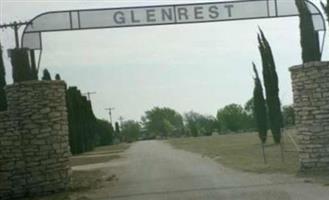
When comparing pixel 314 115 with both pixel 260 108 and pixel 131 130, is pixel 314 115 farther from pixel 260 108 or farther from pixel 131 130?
pixel 131 130

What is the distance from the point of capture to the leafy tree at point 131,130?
14062 cm

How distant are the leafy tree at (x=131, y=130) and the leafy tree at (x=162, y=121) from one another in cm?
495

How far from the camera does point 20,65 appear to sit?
67.7ft

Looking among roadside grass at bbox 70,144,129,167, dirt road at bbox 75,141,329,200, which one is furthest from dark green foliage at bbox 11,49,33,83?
roadside grass at bbox 70,144,129,167

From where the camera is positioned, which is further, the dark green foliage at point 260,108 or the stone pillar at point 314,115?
the dark green foliage at point 260,108

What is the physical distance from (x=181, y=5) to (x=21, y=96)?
5395mm

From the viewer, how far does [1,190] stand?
1931 cm

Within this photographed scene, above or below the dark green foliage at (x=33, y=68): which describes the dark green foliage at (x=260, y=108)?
below

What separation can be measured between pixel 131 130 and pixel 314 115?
420 feet

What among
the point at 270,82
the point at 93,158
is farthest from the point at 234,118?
the point at 270,82

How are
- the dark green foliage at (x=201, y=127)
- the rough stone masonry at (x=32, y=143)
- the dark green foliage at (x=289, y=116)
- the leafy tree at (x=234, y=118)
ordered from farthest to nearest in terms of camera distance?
the leafy tree at (x=234, y=118)
the dark green foliage at (x=201, y=127)
the dark green foliage at (x=289, y=116)
the rough stone masonry at (x=32, y=143)

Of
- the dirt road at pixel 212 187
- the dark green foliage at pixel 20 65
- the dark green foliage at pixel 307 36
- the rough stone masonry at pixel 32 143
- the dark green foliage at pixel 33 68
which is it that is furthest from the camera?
the dark green foliage at pixel 307 36

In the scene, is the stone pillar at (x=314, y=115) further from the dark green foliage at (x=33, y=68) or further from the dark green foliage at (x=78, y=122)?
the dark green foliage at (x=78, y=122)

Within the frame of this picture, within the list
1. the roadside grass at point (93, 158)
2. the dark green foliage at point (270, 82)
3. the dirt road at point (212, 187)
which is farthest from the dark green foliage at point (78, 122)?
the dirt road at point (212, 187)
